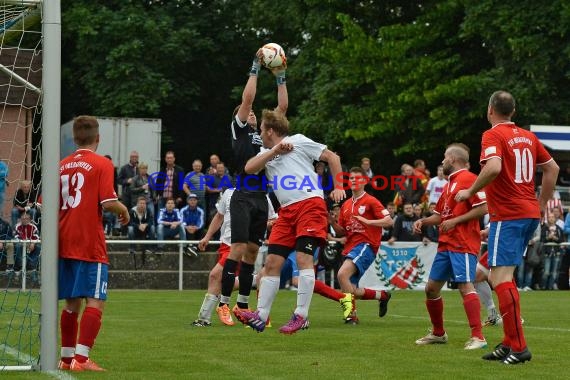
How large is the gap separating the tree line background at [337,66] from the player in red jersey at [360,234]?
18.1m

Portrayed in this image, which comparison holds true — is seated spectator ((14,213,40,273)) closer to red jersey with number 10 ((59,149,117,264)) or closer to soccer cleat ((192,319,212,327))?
red jersey with number 10 ((59,149,117,264))

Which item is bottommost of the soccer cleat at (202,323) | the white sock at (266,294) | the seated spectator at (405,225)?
the soccer cleat at (202,323)

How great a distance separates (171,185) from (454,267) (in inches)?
622

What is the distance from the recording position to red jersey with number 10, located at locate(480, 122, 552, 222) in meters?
9.42

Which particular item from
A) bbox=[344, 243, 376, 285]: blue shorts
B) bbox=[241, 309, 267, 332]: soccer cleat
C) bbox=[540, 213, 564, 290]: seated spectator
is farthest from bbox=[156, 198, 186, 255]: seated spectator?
bbox=[241, 309, 267, 332]: soccer cleat

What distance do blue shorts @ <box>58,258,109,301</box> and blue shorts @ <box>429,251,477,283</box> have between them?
3584mm

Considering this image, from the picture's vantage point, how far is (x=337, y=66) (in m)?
35.8

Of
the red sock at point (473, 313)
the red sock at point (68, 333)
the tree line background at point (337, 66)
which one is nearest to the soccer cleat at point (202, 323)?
the red sock at point (473, 313)

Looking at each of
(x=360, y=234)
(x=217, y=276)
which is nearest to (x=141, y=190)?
(x=360, y=234)

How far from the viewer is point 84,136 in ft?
29.5

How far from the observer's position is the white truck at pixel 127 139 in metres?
32.5

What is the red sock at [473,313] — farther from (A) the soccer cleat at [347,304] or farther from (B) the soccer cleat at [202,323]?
(B) the soccer cleat at [202,323]

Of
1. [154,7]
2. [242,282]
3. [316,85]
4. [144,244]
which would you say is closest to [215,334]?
[242,282]

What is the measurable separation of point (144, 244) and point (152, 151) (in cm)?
861
